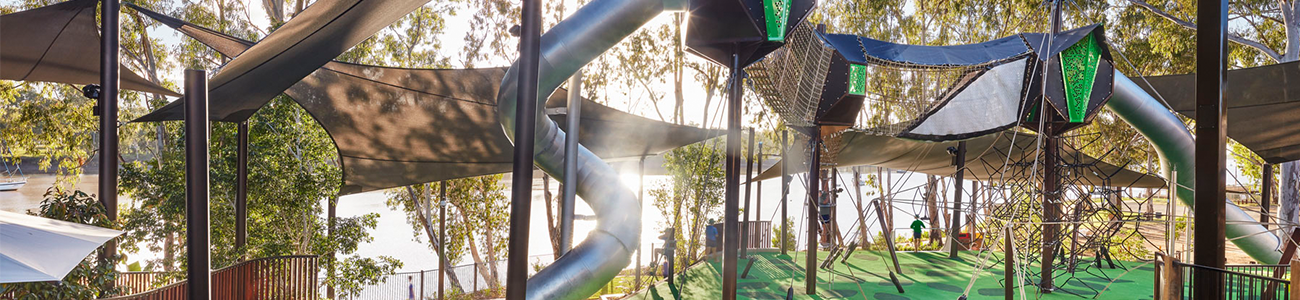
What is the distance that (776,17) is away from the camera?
467 centimetres

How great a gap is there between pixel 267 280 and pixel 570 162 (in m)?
3.39

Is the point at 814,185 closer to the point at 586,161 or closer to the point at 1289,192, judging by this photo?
the point at 586,161

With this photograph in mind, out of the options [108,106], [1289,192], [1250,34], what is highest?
[1250,34]

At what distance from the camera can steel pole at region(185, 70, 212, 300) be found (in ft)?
10.6

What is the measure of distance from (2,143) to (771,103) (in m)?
16.0

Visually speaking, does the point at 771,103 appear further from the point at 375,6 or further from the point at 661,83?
the point at 661,83

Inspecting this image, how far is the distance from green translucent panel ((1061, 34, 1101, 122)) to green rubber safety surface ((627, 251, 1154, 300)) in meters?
1.95

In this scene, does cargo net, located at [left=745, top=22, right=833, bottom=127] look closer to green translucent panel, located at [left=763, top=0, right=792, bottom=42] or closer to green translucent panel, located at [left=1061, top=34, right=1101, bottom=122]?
green translucent panel, located at [left=763, top=0, right=792, bottom=42]

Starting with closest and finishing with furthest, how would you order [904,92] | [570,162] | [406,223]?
[570,162] → [904,92] → [406,223]

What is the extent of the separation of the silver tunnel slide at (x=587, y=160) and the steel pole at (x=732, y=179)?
2.42 ft

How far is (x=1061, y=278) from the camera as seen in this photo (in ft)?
29.9

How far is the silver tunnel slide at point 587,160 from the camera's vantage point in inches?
186

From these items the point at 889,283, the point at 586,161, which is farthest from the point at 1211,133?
the point at 889,283

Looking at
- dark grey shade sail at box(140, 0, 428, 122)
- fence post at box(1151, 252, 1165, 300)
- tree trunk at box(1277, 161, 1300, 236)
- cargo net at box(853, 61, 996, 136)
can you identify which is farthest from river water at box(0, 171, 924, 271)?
dark grey shade sail at box(140, 0, 428, 122)
